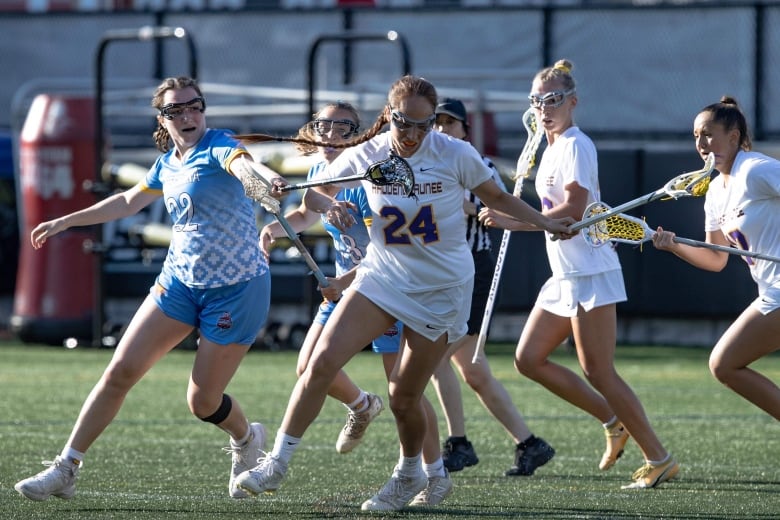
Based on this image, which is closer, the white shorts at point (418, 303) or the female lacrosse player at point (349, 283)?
the white shorts at point (418, 303)

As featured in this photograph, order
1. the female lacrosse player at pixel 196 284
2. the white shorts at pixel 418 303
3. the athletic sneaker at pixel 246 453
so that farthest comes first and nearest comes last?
the athletic sneaker at pixel 246 453, the female lacrosse player at pixel 196 284, the white shorts at pixel 418 303

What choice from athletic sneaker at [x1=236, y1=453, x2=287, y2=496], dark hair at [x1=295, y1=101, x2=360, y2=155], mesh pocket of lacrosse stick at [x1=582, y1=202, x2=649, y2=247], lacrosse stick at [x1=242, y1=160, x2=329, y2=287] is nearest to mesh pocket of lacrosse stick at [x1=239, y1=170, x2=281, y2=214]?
lacrosse stick at [x1=242, y1=160, x2=329, y2=287]

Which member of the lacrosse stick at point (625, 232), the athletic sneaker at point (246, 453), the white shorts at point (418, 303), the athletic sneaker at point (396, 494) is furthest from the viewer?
the athletic sneaker at point (246, 453)

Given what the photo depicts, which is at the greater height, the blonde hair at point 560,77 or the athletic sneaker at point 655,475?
the blonde hair at point 560,77

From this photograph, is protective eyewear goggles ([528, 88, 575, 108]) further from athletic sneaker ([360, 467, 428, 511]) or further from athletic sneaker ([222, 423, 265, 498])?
athletic sneaker ([222, 423, 265, 498])

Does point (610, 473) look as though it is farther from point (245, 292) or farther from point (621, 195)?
point (621, 195)

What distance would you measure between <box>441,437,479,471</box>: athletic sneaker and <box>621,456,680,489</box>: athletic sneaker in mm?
958

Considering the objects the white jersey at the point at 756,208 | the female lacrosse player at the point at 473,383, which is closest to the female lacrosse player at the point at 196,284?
the female lacrosse player at the point at 473,383

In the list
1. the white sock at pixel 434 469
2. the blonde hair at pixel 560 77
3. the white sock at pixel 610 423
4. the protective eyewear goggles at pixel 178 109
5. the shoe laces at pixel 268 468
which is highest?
the blonde hair at pixel 560 77

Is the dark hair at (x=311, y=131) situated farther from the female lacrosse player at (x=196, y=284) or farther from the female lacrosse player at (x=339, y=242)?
the female lacrosse player at (x=196, y=284)

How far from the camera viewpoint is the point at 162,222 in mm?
16344

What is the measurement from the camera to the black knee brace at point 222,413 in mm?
6699

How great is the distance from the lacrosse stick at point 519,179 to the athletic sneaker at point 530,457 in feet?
1.76

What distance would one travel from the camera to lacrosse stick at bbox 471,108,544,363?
7.57 metres
